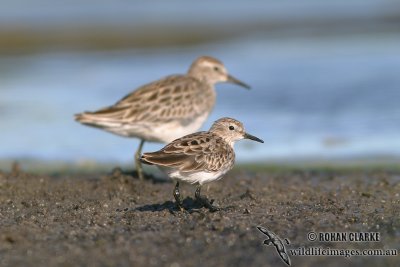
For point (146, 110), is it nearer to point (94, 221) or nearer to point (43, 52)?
point (94, 221)

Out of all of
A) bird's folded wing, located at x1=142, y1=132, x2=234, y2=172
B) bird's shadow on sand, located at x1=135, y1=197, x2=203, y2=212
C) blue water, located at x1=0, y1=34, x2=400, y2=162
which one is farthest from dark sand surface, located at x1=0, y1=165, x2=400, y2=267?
blue water, located at x1=0, y1=34, x2=400, y2=162

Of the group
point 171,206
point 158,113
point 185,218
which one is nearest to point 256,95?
point 158,113

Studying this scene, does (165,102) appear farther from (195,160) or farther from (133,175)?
(195,160)

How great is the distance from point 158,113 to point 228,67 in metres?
7.64

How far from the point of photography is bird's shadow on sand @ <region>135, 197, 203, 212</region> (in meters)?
8.48

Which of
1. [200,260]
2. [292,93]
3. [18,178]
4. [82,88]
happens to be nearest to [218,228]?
[200,260]

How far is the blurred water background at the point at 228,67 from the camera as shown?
522 inches

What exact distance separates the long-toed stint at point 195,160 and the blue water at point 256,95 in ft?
12.2

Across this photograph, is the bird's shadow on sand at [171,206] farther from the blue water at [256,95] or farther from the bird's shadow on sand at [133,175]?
the blue water at [256,95]

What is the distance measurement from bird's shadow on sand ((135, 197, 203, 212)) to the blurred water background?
3365 millimetres

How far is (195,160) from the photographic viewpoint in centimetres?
820

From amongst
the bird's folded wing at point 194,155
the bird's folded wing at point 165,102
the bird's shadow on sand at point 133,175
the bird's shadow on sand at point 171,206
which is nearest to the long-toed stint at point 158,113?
the bird's folded wing at point 165,102

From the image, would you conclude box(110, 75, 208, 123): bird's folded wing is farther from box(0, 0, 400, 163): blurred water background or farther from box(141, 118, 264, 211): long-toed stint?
box(141, 118, 264, 211): long-toed stint

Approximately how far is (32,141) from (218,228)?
22.6 ft
